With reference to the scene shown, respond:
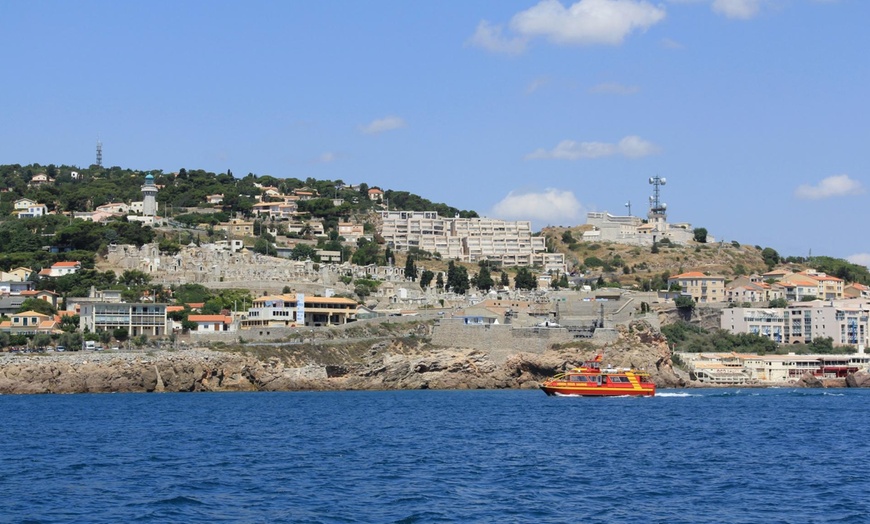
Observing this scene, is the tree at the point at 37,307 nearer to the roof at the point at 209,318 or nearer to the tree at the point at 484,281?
the roof at the point at 209,318

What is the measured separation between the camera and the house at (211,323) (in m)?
69.8

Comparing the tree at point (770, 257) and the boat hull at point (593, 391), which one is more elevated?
the tree at point (770, 257)

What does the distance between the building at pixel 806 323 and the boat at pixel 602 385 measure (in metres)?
27.3

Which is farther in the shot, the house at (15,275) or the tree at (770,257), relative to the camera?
the tree at (770,257)

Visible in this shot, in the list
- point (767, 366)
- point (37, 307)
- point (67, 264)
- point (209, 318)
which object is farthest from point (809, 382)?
point (67, 264)

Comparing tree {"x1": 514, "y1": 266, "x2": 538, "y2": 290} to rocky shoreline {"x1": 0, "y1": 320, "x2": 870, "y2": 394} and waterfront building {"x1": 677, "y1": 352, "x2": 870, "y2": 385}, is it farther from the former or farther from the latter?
rocky shoreline {"x1": 0, "y1": 320, "x2": 870, "y2": 394}

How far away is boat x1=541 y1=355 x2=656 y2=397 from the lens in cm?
5847

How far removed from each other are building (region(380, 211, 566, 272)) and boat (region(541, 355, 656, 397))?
5372 centimetres

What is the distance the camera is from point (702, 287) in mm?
94875

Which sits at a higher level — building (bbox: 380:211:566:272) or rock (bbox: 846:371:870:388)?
building (bbox: 380:211:566:272)

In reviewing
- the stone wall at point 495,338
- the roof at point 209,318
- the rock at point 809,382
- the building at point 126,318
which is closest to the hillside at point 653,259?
the rock at point 809,382

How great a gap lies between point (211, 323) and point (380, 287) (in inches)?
798

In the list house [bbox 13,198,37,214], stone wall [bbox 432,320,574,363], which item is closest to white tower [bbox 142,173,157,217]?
house [bbox 13,198,37,214]

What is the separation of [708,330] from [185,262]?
3492 cm
